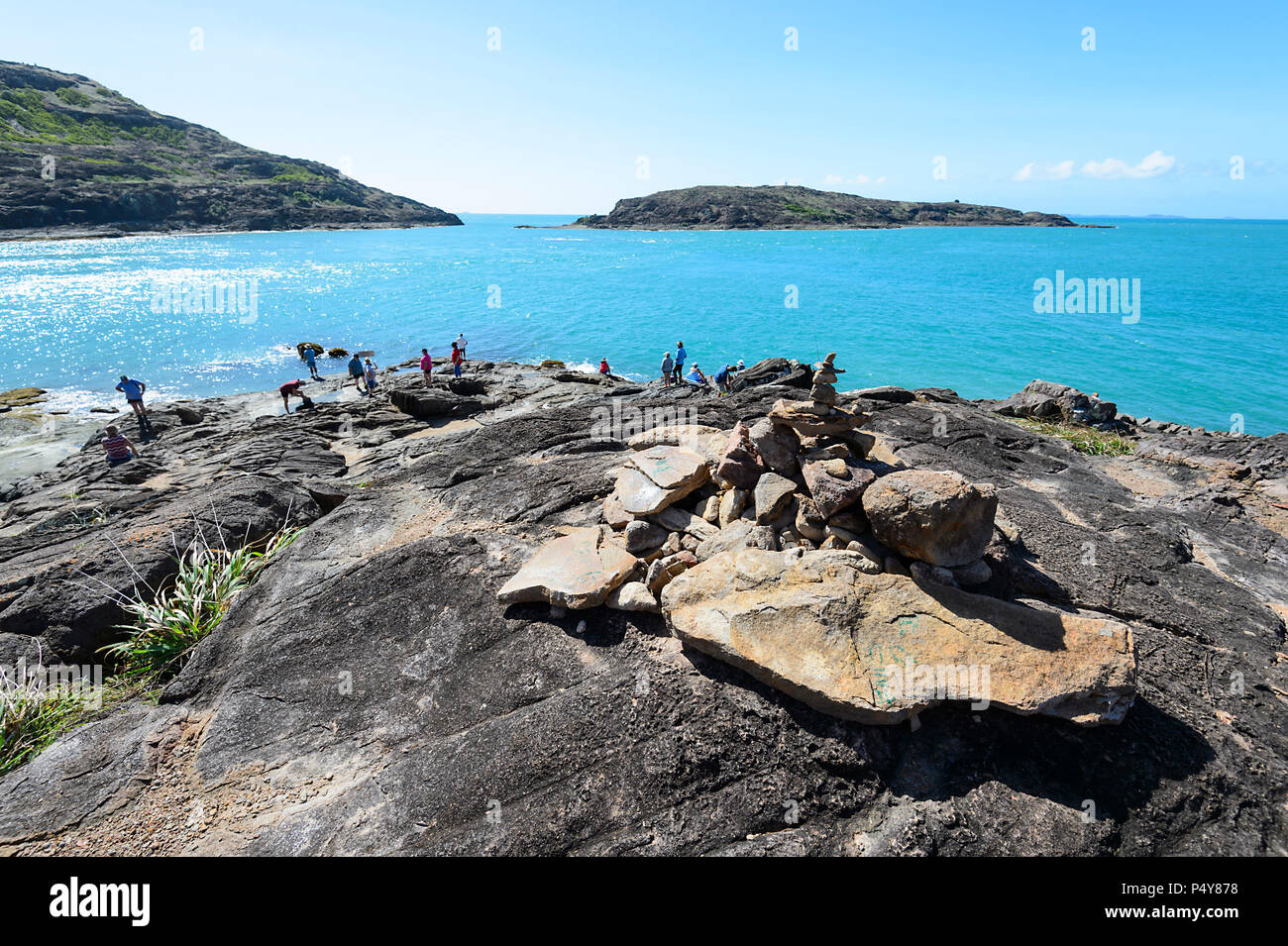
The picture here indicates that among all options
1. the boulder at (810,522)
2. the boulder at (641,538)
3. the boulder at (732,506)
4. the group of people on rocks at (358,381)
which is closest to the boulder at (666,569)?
the boulder at (641,538)

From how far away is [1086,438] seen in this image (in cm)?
1980

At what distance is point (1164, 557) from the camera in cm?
853

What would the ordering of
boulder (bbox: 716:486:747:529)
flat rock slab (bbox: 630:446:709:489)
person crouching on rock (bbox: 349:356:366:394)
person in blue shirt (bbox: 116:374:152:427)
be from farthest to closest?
→ person crouching on rock (bbox: 349:356:366:394)
person in blue shirt (bbox: 116:374:152:427)
flat rock slab (bbox: 630:446:709:489)
boulder (bbox: 716:486:747:529)

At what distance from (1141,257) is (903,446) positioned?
14440cm

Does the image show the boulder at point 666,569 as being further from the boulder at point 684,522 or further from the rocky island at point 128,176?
the rocky island at point 128,176

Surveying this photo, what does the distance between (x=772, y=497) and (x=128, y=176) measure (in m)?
178

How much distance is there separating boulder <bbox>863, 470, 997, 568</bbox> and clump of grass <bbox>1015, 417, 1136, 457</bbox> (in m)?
13.1

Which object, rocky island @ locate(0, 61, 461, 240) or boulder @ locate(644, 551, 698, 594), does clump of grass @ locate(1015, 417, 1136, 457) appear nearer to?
boulder @ locate(644, 551, 698, 594)

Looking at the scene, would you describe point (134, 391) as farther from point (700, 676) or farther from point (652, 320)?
point (652, 320)

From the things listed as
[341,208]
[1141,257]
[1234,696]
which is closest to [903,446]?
[1234,696]

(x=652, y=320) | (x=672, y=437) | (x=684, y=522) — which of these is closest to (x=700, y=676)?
(x=684, y=522)

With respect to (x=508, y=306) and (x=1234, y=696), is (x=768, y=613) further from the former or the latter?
(x=508, y=306)

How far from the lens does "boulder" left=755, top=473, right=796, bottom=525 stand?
765 cm

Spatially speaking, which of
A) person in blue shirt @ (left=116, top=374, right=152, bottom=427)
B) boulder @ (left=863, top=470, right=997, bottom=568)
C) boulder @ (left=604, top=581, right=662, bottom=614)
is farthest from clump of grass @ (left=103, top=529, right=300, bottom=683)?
person in blue shirt @ (left=116, top=374, right=152, bottom=427)
